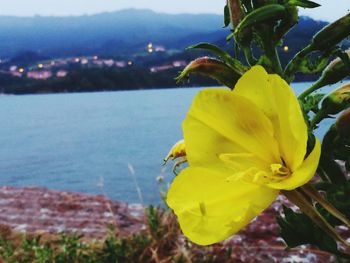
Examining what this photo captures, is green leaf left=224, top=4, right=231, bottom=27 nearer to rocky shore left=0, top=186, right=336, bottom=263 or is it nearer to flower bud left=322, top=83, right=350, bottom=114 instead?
flower bud left=322, top=83, right=350, bottom=114

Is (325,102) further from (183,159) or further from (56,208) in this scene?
(56,208)

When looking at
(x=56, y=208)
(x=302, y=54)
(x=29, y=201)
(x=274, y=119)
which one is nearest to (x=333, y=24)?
(x=302, y=54)

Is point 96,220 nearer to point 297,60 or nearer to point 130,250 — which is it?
point 130,250

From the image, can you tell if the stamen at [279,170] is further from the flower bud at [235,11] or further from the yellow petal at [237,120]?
the flower bud at [235,11]

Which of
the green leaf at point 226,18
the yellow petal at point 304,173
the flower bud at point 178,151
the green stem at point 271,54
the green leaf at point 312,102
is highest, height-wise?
the green leaf at point 226,18

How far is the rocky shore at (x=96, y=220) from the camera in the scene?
9.79 ft

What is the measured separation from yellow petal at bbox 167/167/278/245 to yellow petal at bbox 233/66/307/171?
45 millimetres

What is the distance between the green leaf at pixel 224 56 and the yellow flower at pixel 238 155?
0.10 m

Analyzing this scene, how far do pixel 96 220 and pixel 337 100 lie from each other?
3582mm

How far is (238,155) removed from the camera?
604 millimetres

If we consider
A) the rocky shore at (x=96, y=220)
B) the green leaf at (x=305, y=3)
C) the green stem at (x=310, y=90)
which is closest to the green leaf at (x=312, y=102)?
the green stem at (x=310, y=90)

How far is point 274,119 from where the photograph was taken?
0.60 metres

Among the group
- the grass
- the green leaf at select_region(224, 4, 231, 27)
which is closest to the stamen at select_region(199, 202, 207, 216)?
the green leaf at select_region(224, 4, 231, 27)

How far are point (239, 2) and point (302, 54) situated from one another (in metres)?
0.10
